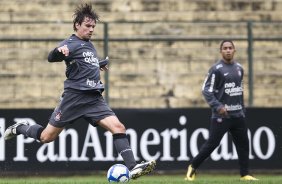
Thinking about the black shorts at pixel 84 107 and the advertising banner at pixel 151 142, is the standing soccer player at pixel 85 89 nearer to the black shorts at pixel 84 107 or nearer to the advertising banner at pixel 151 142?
the black shorts at pixel 84 107

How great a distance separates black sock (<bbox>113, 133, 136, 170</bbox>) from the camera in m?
10.5

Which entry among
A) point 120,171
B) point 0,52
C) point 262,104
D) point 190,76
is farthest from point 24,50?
point 120,171

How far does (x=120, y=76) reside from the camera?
19516mm

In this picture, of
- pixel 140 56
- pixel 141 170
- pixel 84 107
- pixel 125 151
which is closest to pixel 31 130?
pixel 84 107

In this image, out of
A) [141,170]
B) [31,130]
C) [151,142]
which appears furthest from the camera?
[151,142]

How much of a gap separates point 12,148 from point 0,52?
327 centimetres

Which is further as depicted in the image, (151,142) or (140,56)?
(140,56)

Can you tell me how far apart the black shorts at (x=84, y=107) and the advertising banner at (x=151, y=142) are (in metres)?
5.48

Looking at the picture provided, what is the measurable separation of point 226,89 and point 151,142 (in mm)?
3179

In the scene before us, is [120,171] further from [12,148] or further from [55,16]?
[55,16]

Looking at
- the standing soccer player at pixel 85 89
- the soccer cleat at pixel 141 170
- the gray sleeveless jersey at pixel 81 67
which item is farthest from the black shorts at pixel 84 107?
the soccer cleat at pixel 141 170

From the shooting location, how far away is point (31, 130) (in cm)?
1162

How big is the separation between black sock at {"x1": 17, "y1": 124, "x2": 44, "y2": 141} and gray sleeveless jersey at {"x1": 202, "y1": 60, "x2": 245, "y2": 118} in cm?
333

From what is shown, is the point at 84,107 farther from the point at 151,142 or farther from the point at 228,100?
the point at 151,142
